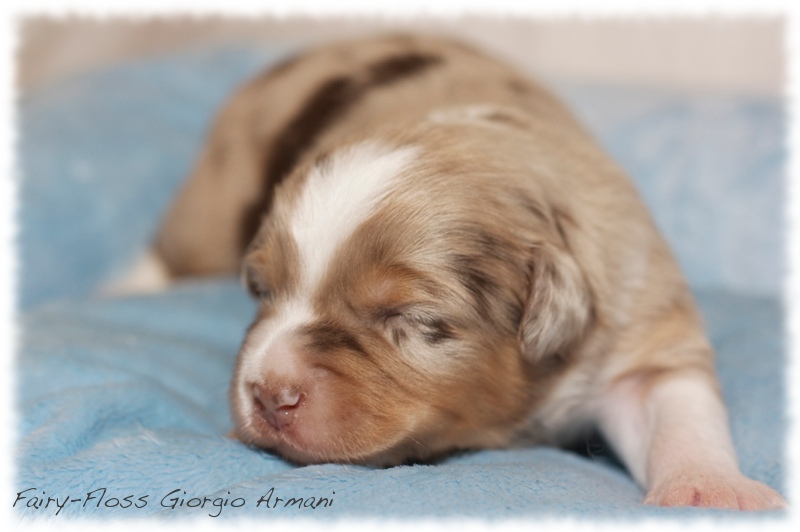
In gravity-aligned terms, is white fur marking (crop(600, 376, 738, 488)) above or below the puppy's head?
below

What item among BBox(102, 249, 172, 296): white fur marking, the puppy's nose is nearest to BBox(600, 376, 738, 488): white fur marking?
the puppy's nose

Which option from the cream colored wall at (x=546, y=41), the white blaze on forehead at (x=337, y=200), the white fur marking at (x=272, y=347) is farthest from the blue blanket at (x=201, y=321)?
the cream colored wall at (x=546, y=41)

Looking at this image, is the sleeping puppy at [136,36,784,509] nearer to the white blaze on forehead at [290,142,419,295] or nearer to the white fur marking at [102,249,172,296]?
the white blaze on forehead at [290,142,419,295]

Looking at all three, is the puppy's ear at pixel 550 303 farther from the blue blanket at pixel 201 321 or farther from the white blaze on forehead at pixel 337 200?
the white blaze on forehead at pixel 337 200

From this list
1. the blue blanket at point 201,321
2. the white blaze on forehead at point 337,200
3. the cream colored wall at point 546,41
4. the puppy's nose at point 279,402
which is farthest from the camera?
the cream colored wall at point 546,41

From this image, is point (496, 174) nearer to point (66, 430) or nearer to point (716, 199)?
point (66, 430)

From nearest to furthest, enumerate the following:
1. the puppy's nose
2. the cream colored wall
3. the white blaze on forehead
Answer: the puppy's nose → the white blaze on forehead → the cream colored wall

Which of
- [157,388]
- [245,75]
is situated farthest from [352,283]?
[245,75]

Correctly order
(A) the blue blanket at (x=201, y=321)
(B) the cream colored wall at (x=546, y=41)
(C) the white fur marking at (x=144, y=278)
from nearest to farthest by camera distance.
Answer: (A) the blue blanket at (x=201, y=321), (C) the white fur marking at (x=144, y=278), (B) the cream colored wall at (x=546, y=41)
